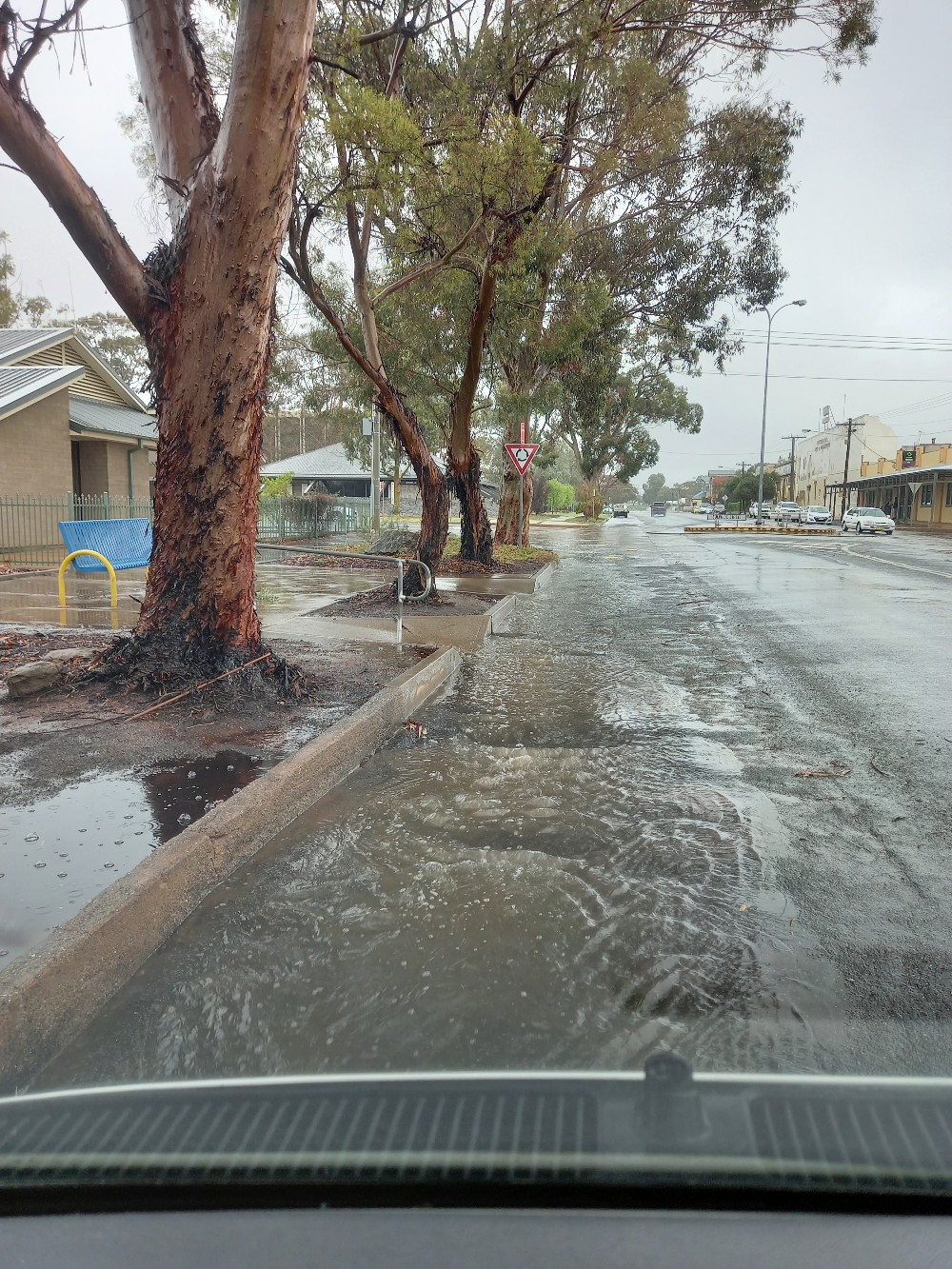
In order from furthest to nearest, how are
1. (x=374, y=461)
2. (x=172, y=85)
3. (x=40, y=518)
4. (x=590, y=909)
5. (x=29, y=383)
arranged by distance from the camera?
(x=374, y=461) → (x=40, y=518) → (x=29, y=383) → (x=172, y=85) → (x=590, y=909)

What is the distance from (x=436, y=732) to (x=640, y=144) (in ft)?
50.6

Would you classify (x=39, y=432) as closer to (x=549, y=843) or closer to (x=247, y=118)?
(x=247, y=118)

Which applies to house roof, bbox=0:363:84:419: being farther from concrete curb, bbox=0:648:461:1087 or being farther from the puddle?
concrete curb, bbox=0:648:461:1087

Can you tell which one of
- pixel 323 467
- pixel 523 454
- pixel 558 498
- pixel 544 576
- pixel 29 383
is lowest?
pixel 544 576

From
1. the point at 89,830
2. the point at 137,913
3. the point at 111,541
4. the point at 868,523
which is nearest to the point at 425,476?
the point at 111,541

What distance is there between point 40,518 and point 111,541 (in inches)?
297

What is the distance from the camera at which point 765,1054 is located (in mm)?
2576

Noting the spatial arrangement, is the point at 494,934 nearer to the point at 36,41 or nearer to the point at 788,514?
the point at 36,41

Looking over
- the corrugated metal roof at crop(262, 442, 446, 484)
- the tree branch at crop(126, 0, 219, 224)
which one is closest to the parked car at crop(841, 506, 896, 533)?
the corrugated metal roof at crop(262, 442, 446, 484)

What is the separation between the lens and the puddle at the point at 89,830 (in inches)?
131

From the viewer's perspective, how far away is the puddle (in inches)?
131

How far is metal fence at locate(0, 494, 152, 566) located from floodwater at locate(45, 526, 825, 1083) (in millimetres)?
15942

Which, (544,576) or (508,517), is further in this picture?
(508,517)

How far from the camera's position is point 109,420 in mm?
25000
